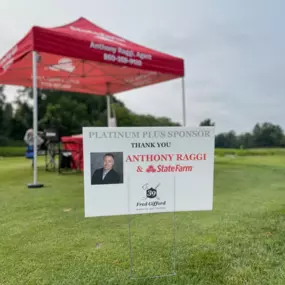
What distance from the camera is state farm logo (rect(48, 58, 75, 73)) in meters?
6.39

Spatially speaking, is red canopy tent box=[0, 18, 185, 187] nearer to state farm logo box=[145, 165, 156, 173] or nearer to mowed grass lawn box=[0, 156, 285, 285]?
mowed grass lawn box=[0, 156, 285, 285]

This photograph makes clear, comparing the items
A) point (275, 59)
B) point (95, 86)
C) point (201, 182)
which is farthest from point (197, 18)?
point (201, 182)

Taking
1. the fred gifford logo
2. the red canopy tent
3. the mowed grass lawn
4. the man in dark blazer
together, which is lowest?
the mowed grass lawn

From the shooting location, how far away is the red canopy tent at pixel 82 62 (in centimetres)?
419

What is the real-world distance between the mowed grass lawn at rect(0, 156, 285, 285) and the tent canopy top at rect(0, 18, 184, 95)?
7.89 feet

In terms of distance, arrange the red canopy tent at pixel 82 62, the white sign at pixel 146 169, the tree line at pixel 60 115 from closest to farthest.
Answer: the white sign at pixel 146 169 → the red canopy tent at pixel 82 62 → the tree line at pixel 60 115

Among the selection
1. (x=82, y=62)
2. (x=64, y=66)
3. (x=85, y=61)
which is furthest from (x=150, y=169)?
(x=64, y=66)

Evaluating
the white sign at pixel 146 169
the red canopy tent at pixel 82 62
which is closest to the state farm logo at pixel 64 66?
the red canopy tent at pixel 82 62

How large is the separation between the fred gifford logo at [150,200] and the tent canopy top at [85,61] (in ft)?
10.7

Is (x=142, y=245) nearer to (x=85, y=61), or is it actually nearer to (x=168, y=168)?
(x=168, y=168)

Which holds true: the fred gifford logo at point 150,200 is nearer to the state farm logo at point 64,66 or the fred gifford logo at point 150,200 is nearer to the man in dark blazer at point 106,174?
the man in dark blazer at point 106,174

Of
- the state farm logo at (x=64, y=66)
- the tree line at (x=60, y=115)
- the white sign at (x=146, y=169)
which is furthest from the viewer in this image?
the tree line at (x=60, y=115)

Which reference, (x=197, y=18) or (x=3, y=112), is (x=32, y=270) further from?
(x=3, y=112)

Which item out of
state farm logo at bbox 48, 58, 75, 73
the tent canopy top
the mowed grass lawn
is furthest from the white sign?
state farm logo at bbox 48, 58, 75, 73
